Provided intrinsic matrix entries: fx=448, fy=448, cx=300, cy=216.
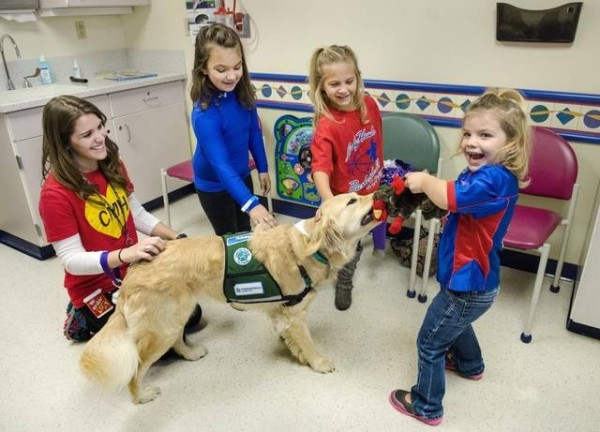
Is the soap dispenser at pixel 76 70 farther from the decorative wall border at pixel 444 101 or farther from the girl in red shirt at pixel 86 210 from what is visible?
the girl in red shirt at pixel 86 210

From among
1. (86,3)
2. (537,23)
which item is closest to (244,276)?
(537,23)

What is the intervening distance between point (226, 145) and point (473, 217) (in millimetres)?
1150

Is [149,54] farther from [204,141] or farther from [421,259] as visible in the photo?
[421,259]

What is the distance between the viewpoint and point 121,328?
65.9 inches

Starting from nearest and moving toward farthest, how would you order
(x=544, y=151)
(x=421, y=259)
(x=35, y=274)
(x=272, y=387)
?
1. (x=272, y=387)
2. (x=544, y=151)
3. (x=421, y=259)
4. (x=35, y=274)

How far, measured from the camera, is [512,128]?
1.35 metres

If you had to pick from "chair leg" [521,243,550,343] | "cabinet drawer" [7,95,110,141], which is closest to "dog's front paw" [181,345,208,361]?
"chair leg" [521,243,550,343]

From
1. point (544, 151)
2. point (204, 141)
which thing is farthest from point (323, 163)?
point (544, 151)

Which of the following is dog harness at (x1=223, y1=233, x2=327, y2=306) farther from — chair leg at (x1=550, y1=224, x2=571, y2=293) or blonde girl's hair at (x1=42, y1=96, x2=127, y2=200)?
chair leg at (x1=550, y1=224, x2=571, y2=293)

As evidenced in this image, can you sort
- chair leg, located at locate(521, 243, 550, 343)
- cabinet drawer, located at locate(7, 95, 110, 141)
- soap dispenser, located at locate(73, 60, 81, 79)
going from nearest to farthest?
chair leg, located at locate(521, 243, 550, 343) < cabinet drawer, located at locate(7, 95, 110, 141) < soap dispenser, located at locate(73, 60, 81, 79)

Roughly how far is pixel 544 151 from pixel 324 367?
153cm

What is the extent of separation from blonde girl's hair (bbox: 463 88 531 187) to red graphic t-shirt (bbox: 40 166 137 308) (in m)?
1.47

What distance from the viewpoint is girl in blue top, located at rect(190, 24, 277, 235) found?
1.85m

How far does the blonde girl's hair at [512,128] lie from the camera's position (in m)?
1.33
